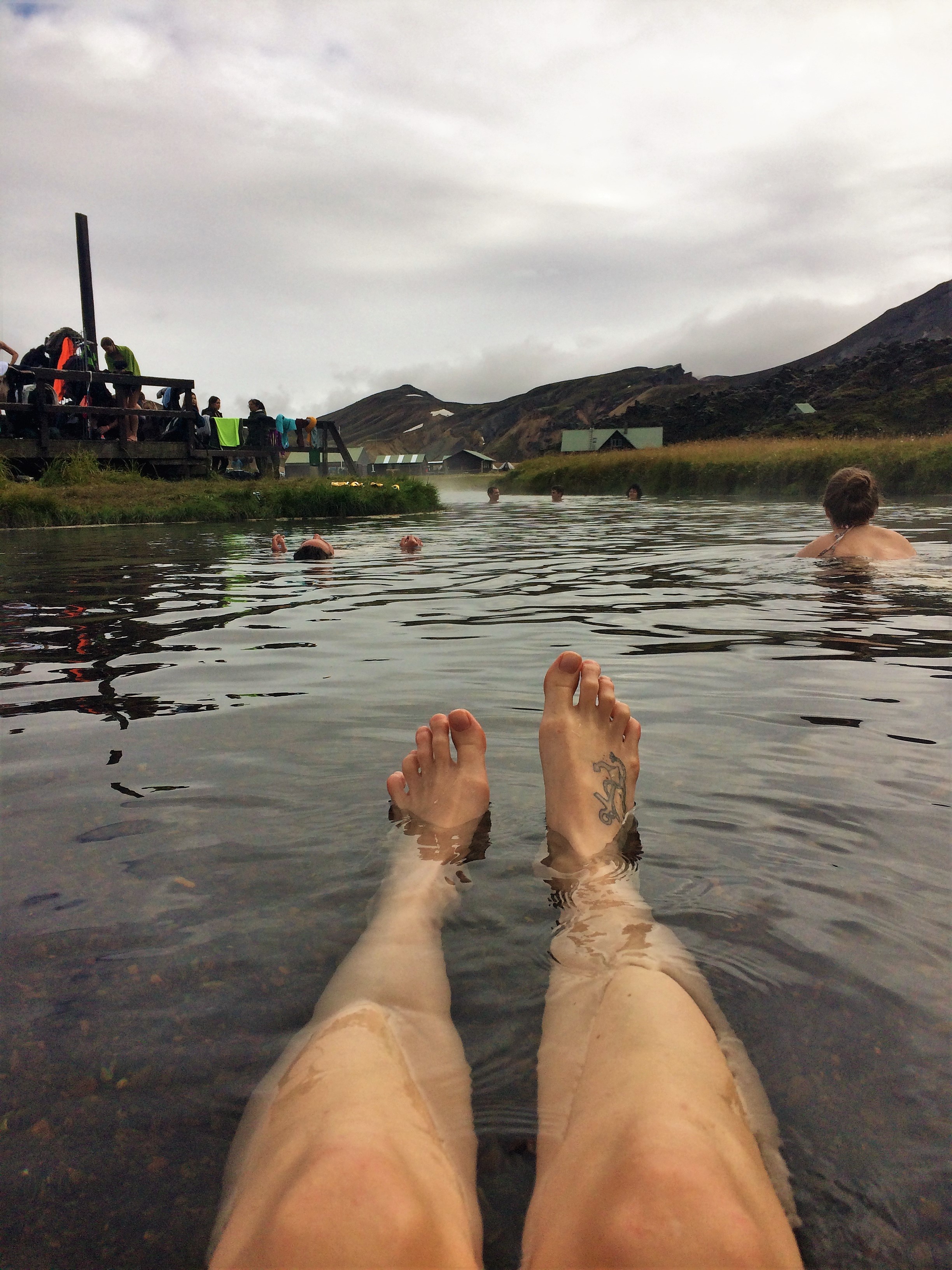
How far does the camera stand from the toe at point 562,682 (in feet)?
9.29

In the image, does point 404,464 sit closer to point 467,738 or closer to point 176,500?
point 176,500

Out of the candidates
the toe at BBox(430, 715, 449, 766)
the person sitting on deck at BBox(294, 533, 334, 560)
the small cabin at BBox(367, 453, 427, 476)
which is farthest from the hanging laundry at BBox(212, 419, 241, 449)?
the small cabin at BBox(367, 453, 427, 476)

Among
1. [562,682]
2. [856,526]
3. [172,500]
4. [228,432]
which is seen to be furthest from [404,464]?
[562,682]

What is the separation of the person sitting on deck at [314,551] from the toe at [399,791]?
6.65 m

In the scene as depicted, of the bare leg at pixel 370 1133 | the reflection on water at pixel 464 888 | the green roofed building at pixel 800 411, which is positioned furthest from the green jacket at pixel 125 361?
the green roofed building at pixel 800 411

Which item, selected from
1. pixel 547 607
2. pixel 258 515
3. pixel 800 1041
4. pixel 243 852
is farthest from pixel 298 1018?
pixel 258 515

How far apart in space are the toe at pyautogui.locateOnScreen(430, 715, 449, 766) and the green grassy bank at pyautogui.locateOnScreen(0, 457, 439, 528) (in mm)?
12590

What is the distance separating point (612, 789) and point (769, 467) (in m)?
22.7

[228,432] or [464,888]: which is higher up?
[228,432]

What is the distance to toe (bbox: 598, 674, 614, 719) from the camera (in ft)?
9.05

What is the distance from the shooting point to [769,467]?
23.1 meters

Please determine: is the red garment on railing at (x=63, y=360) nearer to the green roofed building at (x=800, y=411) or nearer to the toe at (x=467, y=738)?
the toe at (x=467, y=738)

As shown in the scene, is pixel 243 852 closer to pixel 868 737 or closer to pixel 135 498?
pixel 868 737

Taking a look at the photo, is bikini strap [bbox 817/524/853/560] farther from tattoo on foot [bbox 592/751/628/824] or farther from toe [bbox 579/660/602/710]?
tattoo on foot [bbox 592/751/628/824]
